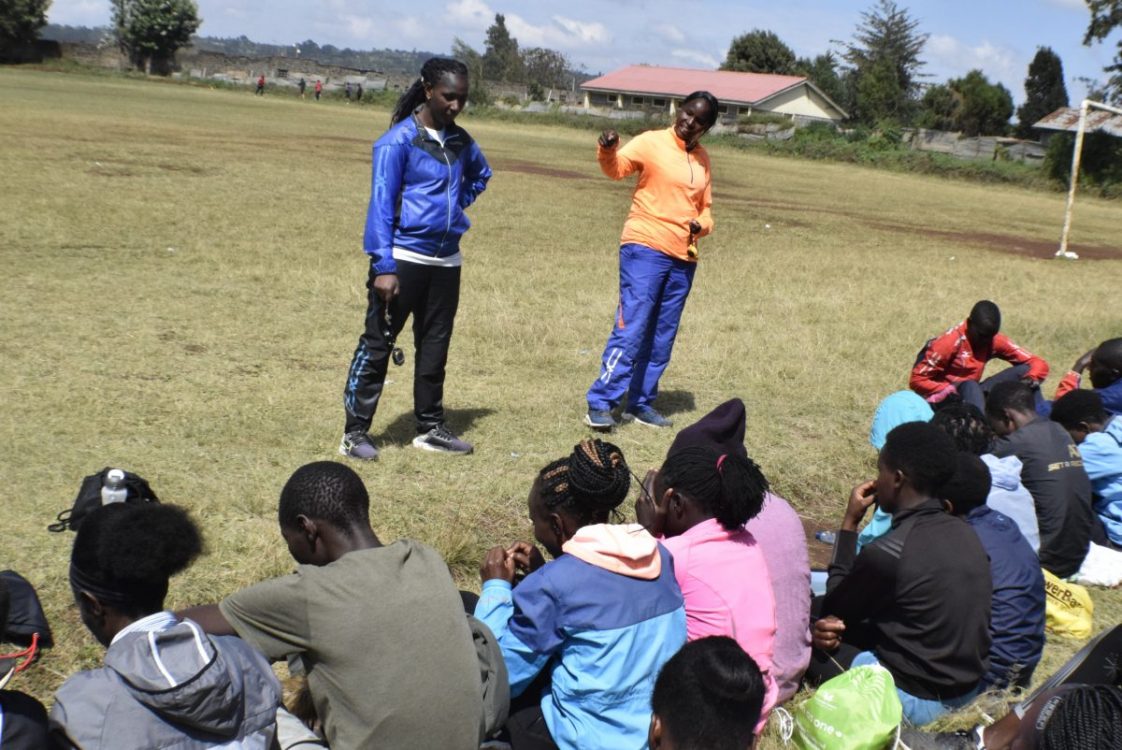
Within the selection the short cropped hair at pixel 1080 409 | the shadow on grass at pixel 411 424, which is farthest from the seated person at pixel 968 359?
the shadow on grass at pixel 411 424

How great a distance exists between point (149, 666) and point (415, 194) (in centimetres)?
347

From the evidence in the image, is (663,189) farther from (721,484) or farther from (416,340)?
(721,484)

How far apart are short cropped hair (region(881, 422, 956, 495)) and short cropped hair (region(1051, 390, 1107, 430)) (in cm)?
218

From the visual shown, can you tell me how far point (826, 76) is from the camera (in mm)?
86062

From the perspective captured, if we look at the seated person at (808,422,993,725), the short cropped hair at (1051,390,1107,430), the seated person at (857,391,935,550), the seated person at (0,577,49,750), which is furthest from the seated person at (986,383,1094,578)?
the seated person at (0,577,49,750)

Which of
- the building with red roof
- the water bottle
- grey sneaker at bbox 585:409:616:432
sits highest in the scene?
the building with red roof

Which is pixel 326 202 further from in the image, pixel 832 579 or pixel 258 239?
pixel 832 579

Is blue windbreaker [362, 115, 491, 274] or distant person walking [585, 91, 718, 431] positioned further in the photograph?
distant person walking [585, 91, 718, 431]

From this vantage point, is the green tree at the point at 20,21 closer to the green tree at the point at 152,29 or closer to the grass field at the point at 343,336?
the green tree at the point at 152,29

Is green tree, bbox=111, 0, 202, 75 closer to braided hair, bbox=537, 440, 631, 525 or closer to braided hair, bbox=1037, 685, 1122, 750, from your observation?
braided hair, bbox=537, 440, 631, 525

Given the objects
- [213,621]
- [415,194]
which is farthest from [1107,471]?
[213,621]

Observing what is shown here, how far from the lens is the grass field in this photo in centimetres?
509

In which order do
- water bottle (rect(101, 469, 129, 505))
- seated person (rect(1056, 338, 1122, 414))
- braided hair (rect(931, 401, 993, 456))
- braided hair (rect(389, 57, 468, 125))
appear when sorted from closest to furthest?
water bottle (rect(101, 469, 129, 505)) → braided hair (rect(931, 401, 993, 456)) → braided hair (rect(389, 57, 468, 125)) → seated person (rect(1056, 338, 1122, 414))

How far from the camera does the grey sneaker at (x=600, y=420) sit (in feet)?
21.3
